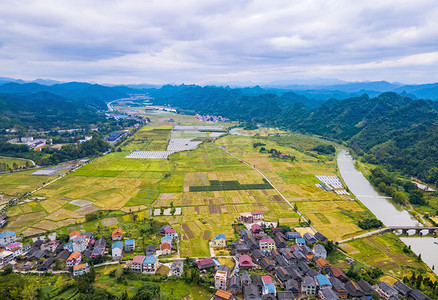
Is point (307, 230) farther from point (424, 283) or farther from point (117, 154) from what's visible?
point (117, 154)

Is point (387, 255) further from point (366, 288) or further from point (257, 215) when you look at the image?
point (257, 215)

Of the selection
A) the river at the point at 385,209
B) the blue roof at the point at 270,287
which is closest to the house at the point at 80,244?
the blue roof at the point at 270,287

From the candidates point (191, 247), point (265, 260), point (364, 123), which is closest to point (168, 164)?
point (191, 247)

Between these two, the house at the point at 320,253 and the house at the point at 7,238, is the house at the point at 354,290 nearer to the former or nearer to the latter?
the house at the point at 320,253

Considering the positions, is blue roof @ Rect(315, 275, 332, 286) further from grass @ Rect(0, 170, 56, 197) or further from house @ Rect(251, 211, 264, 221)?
grass @ Rect(0, 170, 56, 197)

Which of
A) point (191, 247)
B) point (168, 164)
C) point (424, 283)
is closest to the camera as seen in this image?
point (424, 283)
